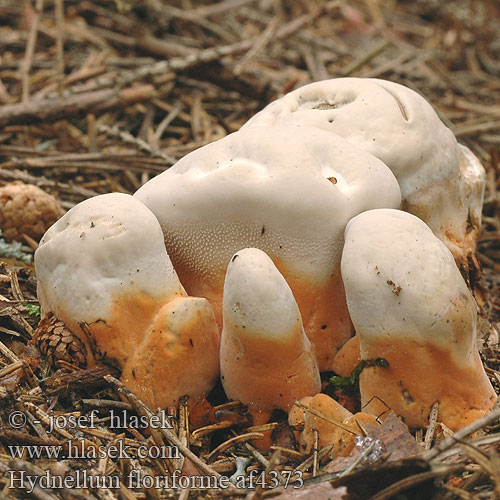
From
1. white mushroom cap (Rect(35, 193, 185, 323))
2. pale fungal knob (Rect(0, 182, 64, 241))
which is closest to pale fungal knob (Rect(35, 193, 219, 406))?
white mushroom cap (Rect(35, 193, 185, 323))

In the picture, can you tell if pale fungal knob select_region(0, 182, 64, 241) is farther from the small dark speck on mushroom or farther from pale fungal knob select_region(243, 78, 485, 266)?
the small dark speck on mushroom

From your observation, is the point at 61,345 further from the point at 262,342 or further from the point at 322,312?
the point at 322,312

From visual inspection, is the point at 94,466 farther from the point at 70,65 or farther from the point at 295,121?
the point at 70,65

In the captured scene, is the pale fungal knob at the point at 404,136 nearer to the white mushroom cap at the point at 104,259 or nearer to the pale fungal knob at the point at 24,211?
the white mushroom cap at the point at 104,259

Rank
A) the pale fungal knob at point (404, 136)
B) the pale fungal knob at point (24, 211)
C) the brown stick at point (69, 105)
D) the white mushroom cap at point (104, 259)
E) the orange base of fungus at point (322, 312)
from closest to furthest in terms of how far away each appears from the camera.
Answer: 1. the white mushroom cap at point (104, 259)
2. the orange base of fungus at point (322, 312)
3. the pale fungal knob at point (404, 136)
4. the pale fungal knob at point (24, 211)
5. the brown stick at point (69, 105)

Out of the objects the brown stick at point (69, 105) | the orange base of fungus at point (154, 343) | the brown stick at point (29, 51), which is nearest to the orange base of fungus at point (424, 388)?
the orange base of fungus at point (154, 343)

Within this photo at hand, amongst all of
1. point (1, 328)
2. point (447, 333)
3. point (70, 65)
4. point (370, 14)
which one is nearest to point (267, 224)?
point (447, 333)
